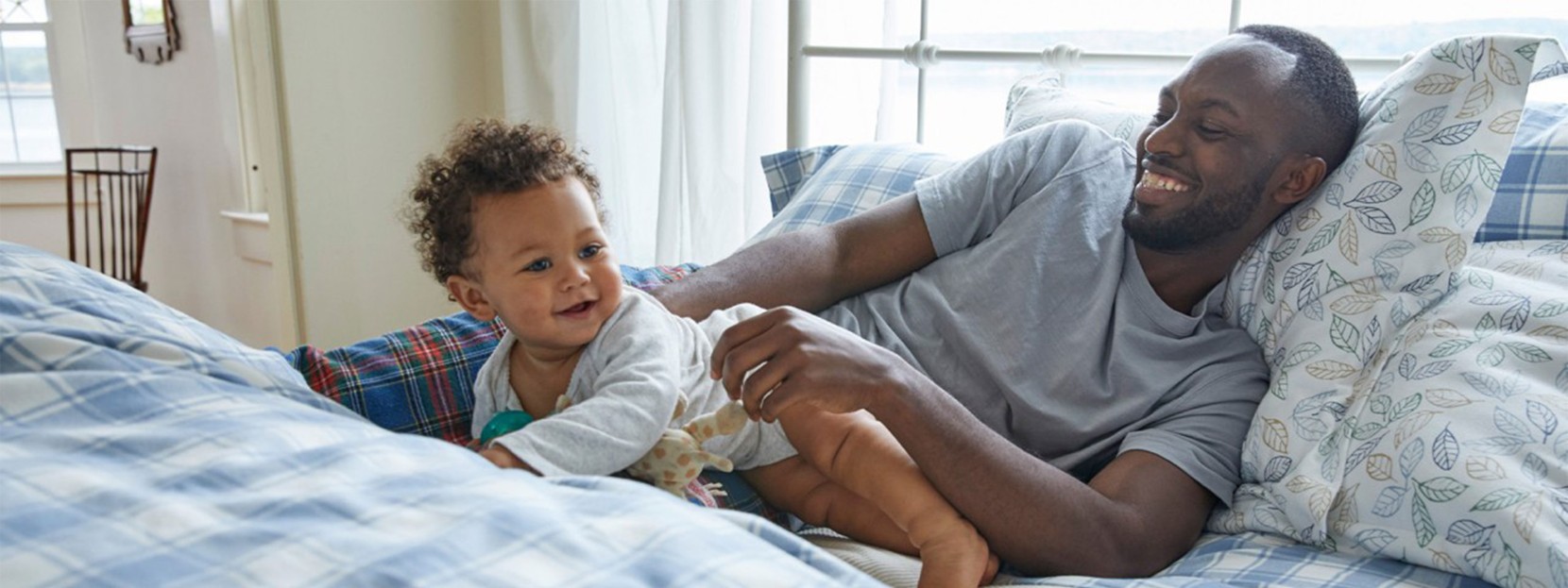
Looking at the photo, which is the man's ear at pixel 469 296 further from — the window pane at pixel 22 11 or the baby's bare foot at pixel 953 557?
the window pane at pixel 22 11

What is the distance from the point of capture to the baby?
1.11 m

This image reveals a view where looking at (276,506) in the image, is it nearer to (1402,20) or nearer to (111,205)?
(1402,20)

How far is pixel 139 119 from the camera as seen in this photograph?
15.4ft

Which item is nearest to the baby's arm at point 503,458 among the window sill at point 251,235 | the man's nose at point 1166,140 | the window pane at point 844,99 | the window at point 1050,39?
the man's nose at point 1166,140

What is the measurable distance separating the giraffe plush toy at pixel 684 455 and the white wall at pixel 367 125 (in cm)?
191

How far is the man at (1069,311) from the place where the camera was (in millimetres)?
1152

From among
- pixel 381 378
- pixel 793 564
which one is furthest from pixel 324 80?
pixel 793 564

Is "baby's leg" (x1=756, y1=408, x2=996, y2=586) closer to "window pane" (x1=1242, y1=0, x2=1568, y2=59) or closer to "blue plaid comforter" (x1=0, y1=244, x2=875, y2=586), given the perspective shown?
"blue plaid comforter" (x1=0, y1=244, x2=875, y2=586)

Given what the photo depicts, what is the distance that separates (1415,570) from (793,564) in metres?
0.67

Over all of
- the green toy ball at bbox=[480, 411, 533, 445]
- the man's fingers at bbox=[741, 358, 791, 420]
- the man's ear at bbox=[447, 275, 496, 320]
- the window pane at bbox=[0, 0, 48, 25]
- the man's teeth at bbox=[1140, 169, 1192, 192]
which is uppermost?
the window pane at bbox=[0, 0, 48, 25]

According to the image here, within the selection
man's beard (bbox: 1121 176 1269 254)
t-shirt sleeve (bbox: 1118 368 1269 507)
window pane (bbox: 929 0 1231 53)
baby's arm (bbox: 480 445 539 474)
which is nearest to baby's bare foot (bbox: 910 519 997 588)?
t-shirt sleeve (bbox: 1118 368 1269 507)

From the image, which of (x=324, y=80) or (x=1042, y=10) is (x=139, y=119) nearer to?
(x=324, y=80)

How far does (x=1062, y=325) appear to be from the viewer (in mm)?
1410

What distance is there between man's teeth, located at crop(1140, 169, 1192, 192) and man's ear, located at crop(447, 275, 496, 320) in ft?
2.56
